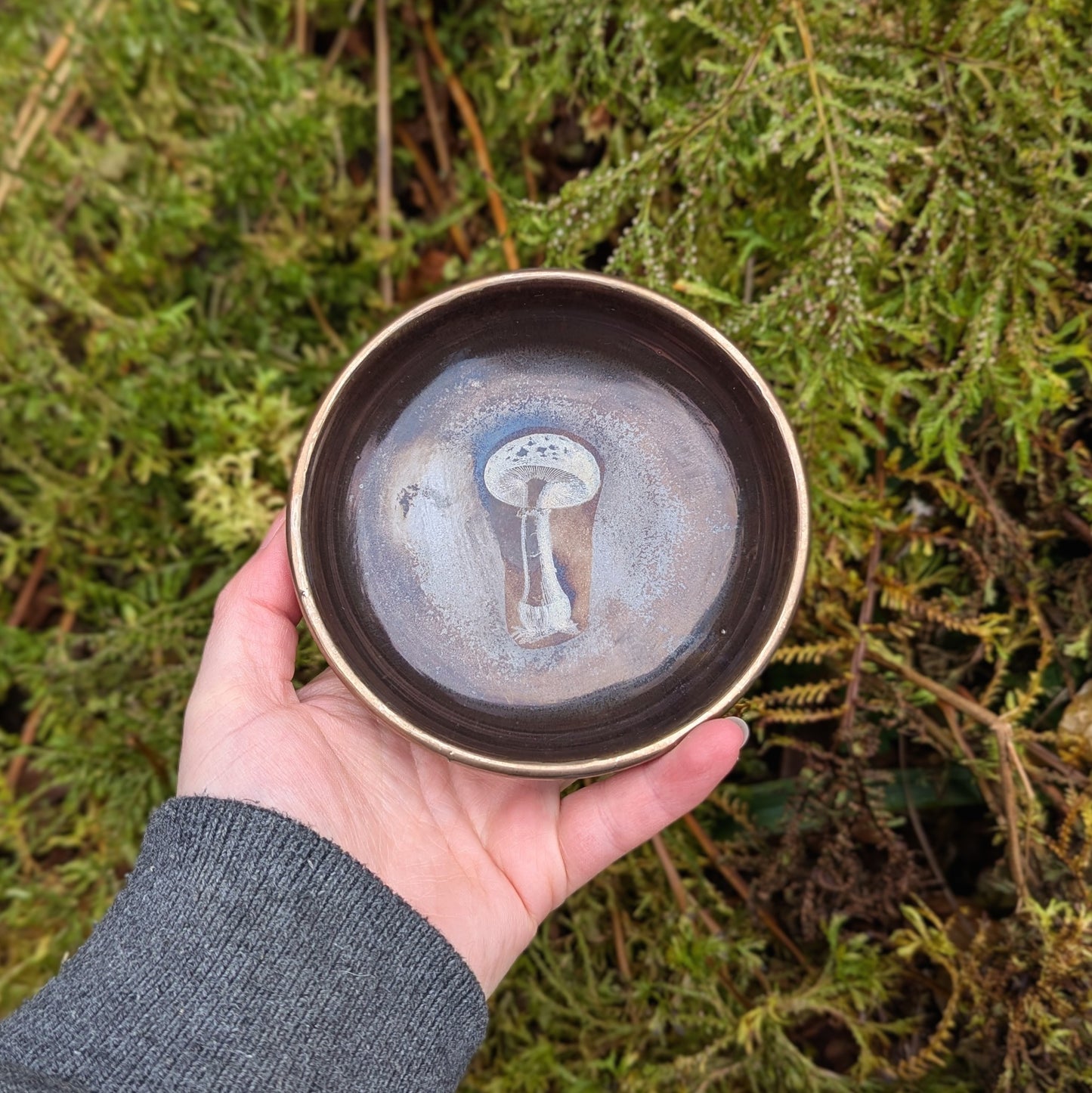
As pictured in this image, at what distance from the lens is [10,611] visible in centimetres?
170

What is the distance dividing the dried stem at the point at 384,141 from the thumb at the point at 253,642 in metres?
0.62

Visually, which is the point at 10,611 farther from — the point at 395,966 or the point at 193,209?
the point at 395,966

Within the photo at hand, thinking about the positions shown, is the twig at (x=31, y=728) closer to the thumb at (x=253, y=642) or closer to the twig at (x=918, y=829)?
the thumb at (x=253, y=642)

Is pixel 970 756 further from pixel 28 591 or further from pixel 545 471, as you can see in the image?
pixel 28 591

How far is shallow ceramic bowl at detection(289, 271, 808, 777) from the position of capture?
1103mm

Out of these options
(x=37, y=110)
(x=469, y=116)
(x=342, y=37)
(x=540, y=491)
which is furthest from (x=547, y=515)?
(x=37, y=110)

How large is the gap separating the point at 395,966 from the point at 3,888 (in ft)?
3.02

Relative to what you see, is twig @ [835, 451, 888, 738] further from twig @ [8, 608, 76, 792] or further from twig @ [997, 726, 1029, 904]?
twig @ [8, 608, 76, 792]

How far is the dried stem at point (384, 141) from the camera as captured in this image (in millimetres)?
1590

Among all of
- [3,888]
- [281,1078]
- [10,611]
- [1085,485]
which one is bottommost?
[3,888]

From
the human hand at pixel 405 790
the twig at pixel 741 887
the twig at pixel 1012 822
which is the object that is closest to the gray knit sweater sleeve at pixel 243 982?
the human hand at pixel 405 790

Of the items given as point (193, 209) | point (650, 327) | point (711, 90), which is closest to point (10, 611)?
point (193, 209)

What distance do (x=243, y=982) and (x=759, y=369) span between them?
0.98 metres

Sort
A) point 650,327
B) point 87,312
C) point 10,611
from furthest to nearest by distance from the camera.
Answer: point 10,611 → point 87,312 → point 650,327
